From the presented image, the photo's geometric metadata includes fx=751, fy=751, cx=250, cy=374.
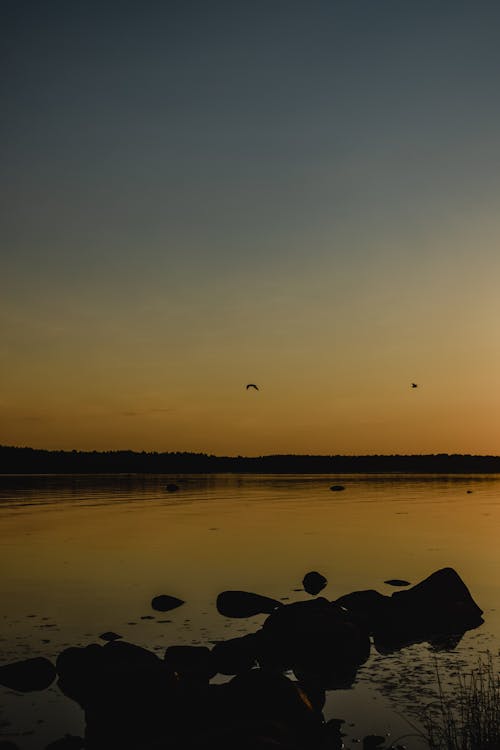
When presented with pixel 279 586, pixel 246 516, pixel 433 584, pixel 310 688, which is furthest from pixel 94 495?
pixel 310 688

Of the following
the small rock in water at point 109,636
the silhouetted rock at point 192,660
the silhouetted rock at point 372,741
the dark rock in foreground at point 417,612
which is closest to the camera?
the silhouetted rock at point 372,741

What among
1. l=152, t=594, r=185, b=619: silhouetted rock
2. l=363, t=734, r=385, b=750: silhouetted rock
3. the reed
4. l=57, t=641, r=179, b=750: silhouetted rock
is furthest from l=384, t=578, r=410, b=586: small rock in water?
l=57, t=641, r=179, b=750: silhouetted rock

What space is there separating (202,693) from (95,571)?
21.2 metres

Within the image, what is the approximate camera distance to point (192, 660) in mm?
17922

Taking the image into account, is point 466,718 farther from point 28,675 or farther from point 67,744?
point 28,675

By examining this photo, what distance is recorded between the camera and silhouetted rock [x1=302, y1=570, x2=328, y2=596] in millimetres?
28922

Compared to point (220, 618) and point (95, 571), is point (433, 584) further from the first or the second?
point (95, 571)

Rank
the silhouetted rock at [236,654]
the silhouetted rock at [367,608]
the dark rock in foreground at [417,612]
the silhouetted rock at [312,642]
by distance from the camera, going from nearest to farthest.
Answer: the silhouetted rock at [236,654], the silhouetted rock at [312,642], the dark rock in foreground at [417,612], the silhouetted rock at [367,608]

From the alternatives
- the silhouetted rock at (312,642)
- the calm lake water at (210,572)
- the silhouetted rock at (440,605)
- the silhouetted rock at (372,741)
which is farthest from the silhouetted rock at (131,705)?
the silhouetted rock at (440,605)

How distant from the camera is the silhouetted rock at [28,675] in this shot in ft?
56.2

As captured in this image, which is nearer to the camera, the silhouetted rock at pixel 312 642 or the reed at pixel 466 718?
the reed at pixel 466 718

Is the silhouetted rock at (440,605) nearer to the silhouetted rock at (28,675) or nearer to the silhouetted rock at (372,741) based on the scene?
the silhouetted rock at (372,741)

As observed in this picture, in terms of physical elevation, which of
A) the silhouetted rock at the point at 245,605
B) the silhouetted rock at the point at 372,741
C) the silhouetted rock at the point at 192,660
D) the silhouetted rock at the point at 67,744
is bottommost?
the silhouetted rock at the point at 67,744

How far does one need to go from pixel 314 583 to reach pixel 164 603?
659 centimetres
